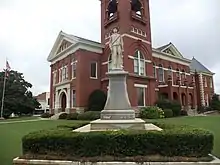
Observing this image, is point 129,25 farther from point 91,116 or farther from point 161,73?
point 91,116

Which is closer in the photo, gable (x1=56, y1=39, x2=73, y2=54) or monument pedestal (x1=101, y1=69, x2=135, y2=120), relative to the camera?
monument pedestal (x1=101, y1=69, x2=135, y2=120)

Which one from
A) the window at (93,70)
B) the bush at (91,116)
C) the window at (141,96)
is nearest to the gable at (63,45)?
the window at (93,70)

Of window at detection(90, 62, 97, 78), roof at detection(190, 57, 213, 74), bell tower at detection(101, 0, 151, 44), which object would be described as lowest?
window at detection(90, 62, 97, 78)

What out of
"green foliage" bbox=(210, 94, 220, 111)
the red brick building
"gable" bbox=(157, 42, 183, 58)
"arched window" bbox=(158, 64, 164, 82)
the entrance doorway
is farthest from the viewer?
"green foliage" bbox=(210, 94, 220, 111)

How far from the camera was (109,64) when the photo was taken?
2912 cm

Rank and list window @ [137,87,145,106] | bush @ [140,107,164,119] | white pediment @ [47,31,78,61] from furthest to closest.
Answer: white pediment @ [47,31,78,61] → window @ [137,87,145,106] → bush @ [140,107,164,119]

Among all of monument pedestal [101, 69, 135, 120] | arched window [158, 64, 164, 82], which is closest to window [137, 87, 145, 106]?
arched window [158, 64, 164, 82]

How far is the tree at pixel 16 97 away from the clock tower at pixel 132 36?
65.3 feet

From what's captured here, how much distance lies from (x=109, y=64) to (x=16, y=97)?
22390 millimetres

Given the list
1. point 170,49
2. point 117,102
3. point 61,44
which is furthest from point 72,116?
point 170,49

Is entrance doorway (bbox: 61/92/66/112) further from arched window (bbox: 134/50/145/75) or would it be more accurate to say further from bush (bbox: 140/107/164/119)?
bush (bbox: 140/107/164/119)

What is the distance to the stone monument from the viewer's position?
9836 mm

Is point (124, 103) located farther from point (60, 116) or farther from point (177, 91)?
point (177, 91)

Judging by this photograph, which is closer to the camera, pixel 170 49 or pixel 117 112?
pixel 117 112
